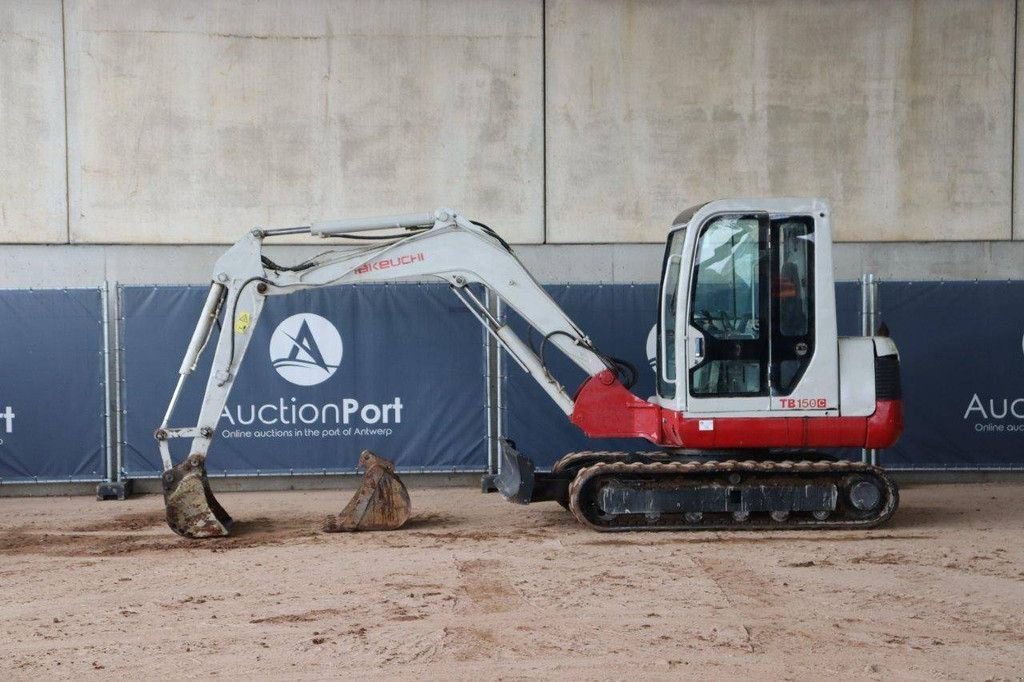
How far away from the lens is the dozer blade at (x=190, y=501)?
9.67 m

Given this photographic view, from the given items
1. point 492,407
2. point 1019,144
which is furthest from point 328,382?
point 1019,144

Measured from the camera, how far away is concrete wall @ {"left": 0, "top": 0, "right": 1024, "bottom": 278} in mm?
12867

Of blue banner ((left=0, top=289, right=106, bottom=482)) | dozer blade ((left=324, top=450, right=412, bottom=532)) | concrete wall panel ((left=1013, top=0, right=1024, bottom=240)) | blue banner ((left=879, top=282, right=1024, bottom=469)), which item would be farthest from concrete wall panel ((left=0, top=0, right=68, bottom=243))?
concrete wall panel ((left=1013, top=0, right=1024, bottom=240))

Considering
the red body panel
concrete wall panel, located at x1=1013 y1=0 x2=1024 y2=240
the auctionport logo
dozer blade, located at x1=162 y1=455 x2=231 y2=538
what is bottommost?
dozer blade, located at x1=162 y1=455 x2=231 y2=538

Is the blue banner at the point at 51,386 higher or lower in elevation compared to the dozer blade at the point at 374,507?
higher

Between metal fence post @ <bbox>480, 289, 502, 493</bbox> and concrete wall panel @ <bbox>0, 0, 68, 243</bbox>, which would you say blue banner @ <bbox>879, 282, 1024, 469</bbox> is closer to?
metal fence post @ <bbox>480, 289, 502, 493</bbox>

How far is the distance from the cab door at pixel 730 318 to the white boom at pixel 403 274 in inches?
37.8

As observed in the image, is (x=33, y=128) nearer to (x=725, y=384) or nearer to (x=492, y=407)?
(x=492, y=407)

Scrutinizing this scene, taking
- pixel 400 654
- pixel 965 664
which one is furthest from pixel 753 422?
pixel 400 654

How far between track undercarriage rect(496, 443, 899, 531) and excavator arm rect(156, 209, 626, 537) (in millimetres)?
916

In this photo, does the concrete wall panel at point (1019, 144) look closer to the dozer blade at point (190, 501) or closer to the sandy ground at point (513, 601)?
the sandy ground at point (513, 601)

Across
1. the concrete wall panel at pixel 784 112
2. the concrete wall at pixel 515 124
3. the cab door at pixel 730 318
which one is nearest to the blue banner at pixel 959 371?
the concrete wall at pixel 515 124

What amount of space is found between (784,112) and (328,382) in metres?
6.19

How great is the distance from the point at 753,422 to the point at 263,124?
22.3 feet
